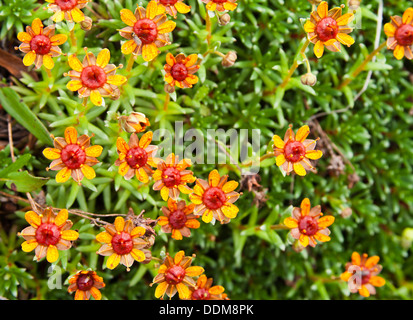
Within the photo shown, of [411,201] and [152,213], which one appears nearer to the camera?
[152,213]

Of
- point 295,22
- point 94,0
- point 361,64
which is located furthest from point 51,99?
point 361,64

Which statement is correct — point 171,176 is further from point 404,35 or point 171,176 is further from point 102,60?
point 404,35

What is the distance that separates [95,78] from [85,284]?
3.35 feet

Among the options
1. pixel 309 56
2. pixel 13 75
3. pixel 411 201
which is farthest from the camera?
pixel 411 201

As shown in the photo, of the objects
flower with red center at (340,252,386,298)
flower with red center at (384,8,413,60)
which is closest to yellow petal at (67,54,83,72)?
flower with red center at (384,8,413,60)

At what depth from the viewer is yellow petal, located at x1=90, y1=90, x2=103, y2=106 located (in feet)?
6.99

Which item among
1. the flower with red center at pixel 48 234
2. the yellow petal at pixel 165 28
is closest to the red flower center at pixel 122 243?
the flower with red center at pixel 48 234

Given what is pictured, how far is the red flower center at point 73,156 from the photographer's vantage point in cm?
212

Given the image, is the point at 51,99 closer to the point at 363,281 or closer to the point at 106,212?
the point at 106,212

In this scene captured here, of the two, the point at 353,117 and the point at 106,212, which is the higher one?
the point at 353,117

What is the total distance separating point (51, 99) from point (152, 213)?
2.96ft

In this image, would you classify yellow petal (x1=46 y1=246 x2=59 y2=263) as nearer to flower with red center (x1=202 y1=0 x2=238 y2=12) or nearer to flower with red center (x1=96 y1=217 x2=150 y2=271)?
flower with red center (x1=96 y1=217 x2=150 y2=271)
